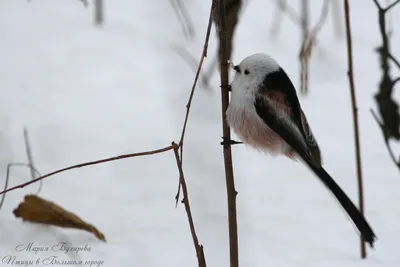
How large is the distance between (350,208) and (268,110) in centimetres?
42

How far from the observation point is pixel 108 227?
2.50 metres

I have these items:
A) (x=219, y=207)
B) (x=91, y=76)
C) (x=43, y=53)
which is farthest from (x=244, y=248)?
(x=43, y=53)

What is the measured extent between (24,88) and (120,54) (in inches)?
25.0

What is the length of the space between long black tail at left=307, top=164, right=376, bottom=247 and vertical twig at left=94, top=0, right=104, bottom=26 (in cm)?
201

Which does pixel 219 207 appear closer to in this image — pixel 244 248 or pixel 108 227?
pixel 244 248

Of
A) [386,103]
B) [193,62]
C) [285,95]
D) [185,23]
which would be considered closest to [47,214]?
[285,95]

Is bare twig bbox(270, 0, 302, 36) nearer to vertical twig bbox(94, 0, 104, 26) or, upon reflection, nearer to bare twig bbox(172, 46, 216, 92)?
bare twig bbox(172, 46, 216, 92)

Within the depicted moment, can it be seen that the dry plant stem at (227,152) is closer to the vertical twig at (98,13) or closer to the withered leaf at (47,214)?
the withered leaf at (47,214)

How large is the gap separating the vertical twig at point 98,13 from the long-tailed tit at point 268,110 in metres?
1.77

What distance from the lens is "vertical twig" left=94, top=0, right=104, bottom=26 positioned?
3.76 metres

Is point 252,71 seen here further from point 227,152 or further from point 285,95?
point 227,152

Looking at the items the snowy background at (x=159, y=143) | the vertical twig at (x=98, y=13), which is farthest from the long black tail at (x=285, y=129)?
the vertical twig at (x=98, y=13)

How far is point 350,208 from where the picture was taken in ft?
6.90

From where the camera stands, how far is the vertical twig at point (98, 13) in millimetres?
3765
